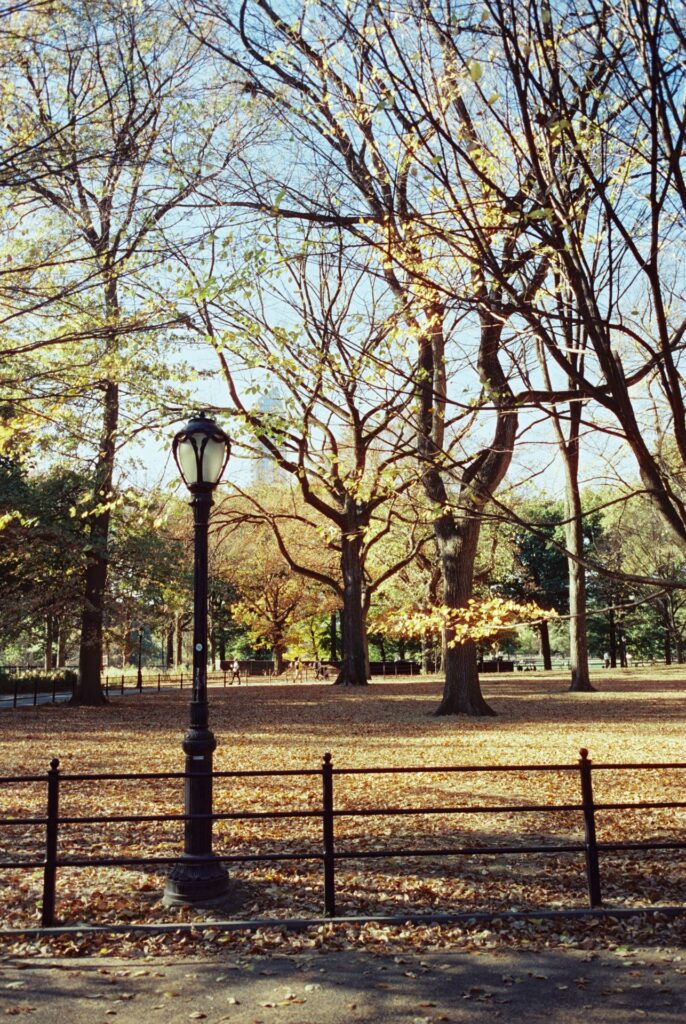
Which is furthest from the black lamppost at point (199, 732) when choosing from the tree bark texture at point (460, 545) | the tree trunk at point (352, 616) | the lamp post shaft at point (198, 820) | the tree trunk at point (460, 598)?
the tree trunk at point (352, 616)

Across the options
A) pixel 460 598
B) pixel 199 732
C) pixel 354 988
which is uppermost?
pixel 460 598

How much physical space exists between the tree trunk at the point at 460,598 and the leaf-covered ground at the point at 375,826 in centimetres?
101

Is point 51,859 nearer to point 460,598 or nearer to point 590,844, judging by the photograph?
point 590,844

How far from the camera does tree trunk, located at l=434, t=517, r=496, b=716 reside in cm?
2045

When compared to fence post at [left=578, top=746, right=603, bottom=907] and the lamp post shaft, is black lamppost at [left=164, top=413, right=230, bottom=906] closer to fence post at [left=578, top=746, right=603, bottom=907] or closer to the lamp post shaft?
the lamp post shaft

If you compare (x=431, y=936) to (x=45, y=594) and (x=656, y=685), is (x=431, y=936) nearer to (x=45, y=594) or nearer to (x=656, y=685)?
(x=45, y=594)

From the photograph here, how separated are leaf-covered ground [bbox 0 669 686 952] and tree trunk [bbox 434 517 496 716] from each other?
3.31 ft

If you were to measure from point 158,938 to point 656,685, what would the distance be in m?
31.6

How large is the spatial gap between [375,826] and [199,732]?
3.40 metres

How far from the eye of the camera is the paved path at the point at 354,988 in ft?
16.1

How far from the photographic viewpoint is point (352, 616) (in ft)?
109

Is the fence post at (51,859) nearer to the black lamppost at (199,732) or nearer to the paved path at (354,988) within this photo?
the paved path at (354,988)

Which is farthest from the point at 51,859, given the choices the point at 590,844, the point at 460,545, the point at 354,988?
the point at 460,545

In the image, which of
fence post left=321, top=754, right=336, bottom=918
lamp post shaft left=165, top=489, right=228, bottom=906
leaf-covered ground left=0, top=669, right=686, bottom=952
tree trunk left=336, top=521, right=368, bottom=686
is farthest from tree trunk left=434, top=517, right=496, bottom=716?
fence post left=321, top=754, right=336, bottom=918
